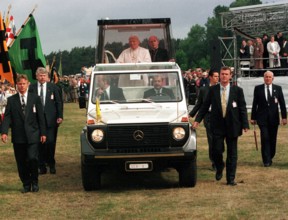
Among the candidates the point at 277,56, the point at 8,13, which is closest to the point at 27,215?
the point at 8,13

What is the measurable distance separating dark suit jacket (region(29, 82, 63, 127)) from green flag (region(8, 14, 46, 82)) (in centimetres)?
518

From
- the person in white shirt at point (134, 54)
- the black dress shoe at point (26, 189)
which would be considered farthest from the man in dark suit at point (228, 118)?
the person in white shirt at point (134, 54)

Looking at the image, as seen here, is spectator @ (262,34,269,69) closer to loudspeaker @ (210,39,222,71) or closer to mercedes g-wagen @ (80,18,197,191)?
loudspeaker @ (210,39,222,71)

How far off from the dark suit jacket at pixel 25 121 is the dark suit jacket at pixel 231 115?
2597 millimetres

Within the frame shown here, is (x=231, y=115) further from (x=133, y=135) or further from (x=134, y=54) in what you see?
(x=134, y=54)

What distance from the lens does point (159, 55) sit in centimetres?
1580

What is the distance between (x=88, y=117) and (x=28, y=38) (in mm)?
8668

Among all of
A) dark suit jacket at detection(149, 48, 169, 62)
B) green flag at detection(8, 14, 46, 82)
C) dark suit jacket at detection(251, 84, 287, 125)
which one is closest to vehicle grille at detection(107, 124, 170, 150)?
dark suit jacket at detection(251, 84, 287, 125)

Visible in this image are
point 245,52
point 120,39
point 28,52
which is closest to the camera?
point 120,39

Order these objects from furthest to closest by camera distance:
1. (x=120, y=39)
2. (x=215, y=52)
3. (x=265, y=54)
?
1. (x=265, y=54)
2. (x=215, y=52)
3. (x=120, y=39)

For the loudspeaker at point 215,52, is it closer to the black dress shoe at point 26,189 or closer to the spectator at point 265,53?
the spectator at point 265,53

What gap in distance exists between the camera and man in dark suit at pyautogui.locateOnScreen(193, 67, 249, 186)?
11.8 metres

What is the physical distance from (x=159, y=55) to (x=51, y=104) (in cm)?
307

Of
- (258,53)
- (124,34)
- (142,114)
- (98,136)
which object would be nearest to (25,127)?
(98,136)
